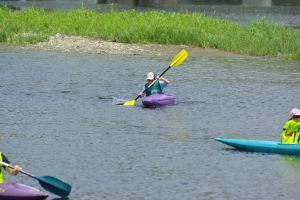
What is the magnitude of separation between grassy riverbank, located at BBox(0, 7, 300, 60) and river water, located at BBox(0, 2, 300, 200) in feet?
5.24

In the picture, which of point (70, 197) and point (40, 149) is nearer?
point (70, 197)

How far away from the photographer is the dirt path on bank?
3594cm

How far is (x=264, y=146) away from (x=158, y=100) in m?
6.73

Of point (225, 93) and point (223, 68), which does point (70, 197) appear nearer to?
point (225, 93)

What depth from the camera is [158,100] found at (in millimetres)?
24031

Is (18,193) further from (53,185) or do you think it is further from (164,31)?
(164,31)

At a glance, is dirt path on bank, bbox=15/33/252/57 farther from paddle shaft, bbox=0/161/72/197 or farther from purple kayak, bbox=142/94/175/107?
paddle shaft, bbox=0/161/72/197

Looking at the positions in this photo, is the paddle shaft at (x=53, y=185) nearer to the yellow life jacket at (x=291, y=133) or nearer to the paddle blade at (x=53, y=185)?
the paddle blade at (x=53, y=185)

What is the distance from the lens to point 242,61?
34562mm

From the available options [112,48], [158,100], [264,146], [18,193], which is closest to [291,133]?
[264,146]

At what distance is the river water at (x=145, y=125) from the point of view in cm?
1576

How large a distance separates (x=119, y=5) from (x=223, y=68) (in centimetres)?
3001

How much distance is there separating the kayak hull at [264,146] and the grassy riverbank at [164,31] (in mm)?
17587

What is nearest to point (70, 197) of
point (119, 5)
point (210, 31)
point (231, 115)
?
point (231, 115)
